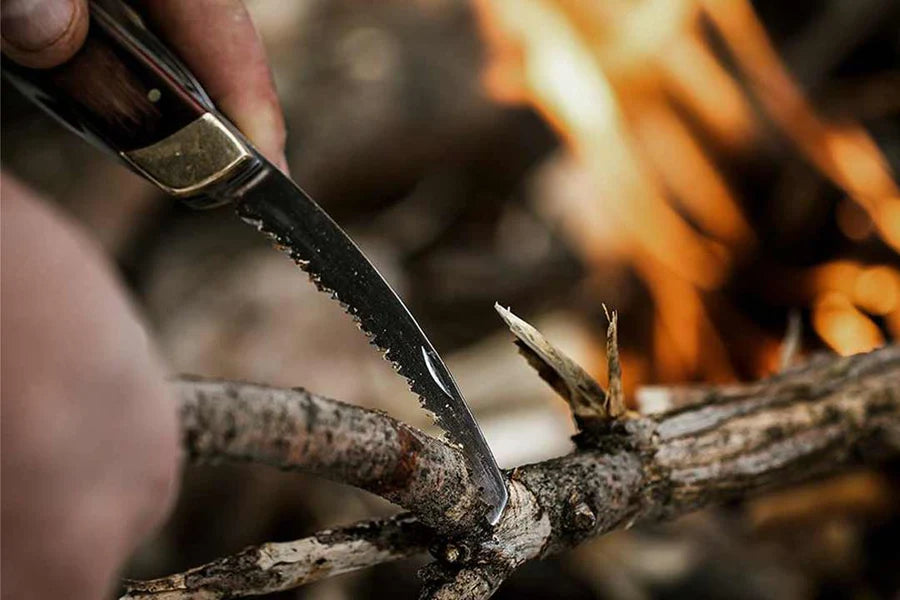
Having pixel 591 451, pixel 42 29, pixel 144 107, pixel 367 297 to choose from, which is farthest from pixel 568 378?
pixel 42 29

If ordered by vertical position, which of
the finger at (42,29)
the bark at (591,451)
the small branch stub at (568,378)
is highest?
the finger at (42,29)

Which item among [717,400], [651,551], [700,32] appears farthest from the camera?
[700,32]

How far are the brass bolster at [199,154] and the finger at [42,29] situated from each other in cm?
11

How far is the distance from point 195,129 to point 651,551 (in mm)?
1165

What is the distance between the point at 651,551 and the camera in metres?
1.75

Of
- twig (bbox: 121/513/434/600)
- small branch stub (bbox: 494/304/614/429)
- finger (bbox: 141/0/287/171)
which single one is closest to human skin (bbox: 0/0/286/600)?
twig (bbox: 121/513/434/600)

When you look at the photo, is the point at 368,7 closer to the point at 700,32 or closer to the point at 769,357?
the point at 700,32

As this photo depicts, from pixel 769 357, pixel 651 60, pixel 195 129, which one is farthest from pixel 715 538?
pixel 195 129

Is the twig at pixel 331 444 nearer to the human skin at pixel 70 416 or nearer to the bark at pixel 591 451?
the bark at pixel 591 451

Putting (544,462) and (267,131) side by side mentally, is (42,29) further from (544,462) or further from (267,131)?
(544,462)

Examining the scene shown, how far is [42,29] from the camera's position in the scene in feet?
2.90

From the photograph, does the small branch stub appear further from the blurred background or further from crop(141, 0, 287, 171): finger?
→ the blurred background

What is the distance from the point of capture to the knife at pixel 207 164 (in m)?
0.95

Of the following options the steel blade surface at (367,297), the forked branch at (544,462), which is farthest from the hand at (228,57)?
the forked branch at (544,462)
